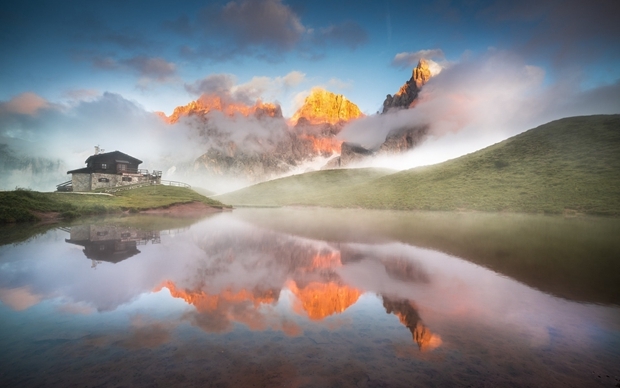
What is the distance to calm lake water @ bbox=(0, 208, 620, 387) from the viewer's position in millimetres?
5480

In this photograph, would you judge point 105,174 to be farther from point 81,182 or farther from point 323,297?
point 323,297

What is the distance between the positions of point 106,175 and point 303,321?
3846 inches

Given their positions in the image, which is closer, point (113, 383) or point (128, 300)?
point (113, 383)

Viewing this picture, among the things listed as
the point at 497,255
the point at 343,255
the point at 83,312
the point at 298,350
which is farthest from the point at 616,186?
the point at 83,312

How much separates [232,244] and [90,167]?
8842 centimetres

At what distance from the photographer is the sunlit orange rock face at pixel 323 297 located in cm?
911

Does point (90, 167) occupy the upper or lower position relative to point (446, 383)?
upper

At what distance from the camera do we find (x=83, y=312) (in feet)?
27.1

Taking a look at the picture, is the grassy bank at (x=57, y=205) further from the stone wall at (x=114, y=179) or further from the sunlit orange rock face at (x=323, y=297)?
the sunlit orange rock face at (x=323, y=297)

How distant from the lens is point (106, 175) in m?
81.9

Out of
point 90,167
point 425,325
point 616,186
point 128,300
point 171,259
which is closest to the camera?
point 425,325

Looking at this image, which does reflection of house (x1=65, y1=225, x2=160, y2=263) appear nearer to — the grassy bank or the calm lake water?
the calm lake water

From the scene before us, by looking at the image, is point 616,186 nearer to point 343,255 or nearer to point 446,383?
point 343,255

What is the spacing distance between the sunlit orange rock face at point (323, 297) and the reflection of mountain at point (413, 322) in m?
1.42
